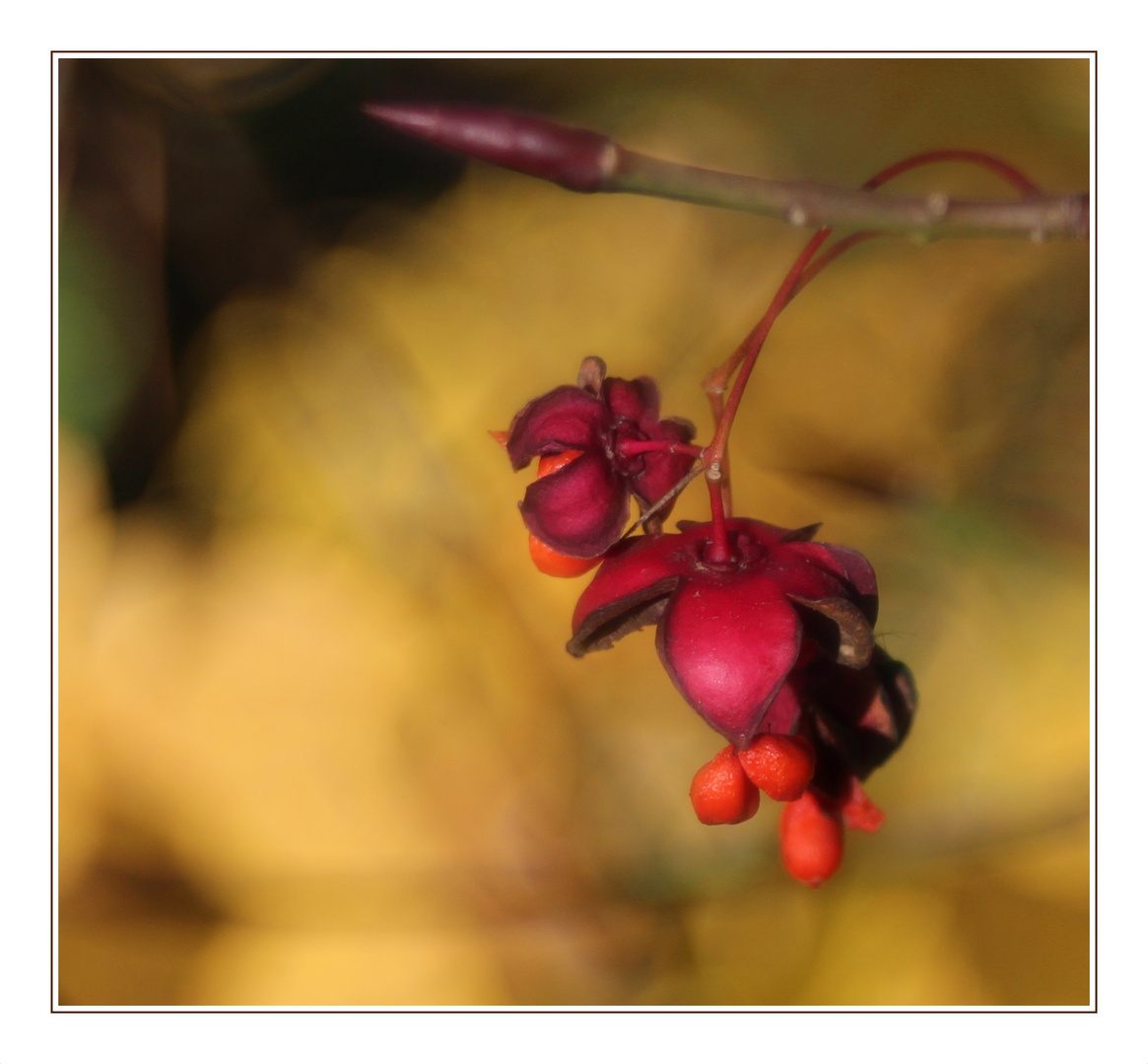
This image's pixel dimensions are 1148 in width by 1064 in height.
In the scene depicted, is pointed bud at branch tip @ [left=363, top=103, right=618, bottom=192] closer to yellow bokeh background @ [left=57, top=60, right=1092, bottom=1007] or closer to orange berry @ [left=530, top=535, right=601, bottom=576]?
orange berry @ [left=530, top=535, right=601, bottom=576]

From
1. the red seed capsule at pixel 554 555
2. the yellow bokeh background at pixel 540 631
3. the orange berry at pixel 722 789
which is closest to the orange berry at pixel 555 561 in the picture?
the red seed capsule at pixel 554 555

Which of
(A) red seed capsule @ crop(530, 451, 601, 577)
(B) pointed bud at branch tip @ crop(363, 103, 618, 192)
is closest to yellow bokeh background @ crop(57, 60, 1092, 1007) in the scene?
(A) red seed capsule @ crop(530, 451, 601, 577)

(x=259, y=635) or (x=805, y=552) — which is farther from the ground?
(x=259, y=635)

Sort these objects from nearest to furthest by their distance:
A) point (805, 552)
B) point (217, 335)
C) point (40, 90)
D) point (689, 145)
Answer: point (805, 552) < point (40, 90) < point (689, 145) < point (217, 335)

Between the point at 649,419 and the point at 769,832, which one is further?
the point at 769,832

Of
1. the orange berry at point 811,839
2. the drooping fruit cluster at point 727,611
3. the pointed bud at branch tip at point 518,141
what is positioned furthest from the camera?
the orange berry at point 811,839

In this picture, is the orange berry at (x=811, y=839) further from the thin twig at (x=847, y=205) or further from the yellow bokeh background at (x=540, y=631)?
the yellow bokeh background at (x=540, y=631)

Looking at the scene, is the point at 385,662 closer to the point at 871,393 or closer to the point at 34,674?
the point at 34,674
